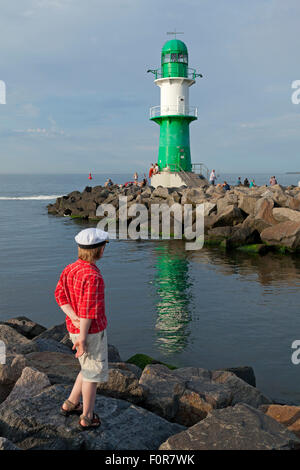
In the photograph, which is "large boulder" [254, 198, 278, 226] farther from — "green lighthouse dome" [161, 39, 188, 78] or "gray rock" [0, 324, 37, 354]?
"green lighthouse dome" [161, 39, 188, 78]

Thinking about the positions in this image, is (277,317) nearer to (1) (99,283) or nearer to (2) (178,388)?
(2) (178,388)

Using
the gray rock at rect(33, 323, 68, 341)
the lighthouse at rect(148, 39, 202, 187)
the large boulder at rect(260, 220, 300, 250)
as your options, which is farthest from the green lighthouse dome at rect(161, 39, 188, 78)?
the gray rock at rect(33, 323, 68, 341)

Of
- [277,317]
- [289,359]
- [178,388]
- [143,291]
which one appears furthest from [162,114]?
[178,388]

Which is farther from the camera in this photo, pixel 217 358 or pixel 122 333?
pixel 122 333

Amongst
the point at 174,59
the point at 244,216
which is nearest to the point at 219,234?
the point at 244,216

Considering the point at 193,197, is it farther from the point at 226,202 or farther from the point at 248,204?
the point at 248,204

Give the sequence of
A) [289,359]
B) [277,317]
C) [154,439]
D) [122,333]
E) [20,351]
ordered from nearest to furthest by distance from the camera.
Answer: [154,439] < [20,351] < [289,359] < [122,333] < [277,317]

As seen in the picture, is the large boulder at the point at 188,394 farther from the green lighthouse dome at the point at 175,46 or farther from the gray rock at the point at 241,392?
the green lighthouse dome at the point at 175,46

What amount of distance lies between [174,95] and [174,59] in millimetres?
2702

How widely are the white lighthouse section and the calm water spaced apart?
16039 mm

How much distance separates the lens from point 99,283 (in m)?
3.92

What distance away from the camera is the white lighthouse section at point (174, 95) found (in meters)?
33.4

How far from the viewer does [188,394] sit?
206 inches

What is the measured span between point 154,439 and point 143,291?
29.2 feet
